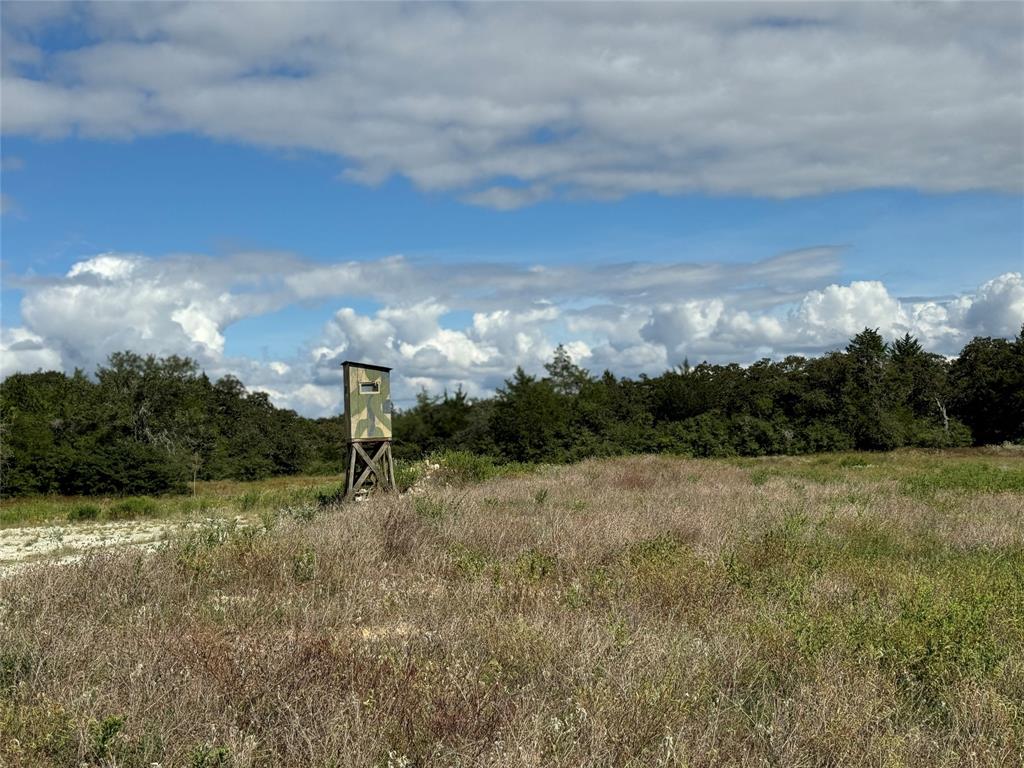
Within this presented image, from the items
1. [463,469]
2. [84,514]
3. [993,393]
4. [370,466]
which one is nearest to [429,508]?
[370,466]

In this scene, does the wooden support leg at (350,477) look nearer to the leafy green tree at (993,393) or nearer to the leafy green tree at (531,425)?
the leafy green tree at (531,425)

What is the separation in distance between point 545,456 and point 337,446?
21.8m

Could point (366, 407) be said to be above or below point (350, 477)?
above

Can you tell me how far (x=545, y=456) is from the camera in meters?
38.1

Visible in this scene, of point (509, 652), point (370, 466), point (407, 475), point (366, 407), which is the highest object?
point (366, 407)

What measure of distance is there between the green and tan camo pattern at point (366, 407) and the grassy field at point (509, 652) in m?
7.30

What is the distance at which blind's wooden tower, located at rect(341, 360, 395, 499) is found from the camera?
1560 cm

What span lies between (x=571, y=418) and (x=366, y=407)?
80.2 ft

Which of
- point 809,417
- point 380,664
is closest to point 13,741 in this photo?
point 380,664

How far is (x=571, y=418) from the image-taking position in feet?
130

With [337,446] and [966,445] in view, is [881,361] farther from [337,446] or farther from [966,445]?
[337,446]

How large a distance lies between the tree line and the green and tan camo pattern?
21.5m

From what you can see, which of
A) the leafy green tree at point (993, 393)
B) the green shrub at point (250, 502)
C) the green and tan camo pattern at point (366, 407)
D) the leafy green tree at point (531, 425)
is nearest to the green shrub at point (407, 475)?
the green and tan camo pattern at point (366, 407)

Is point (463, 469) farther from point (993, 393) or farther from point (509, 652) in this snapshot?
point (993, 393)
